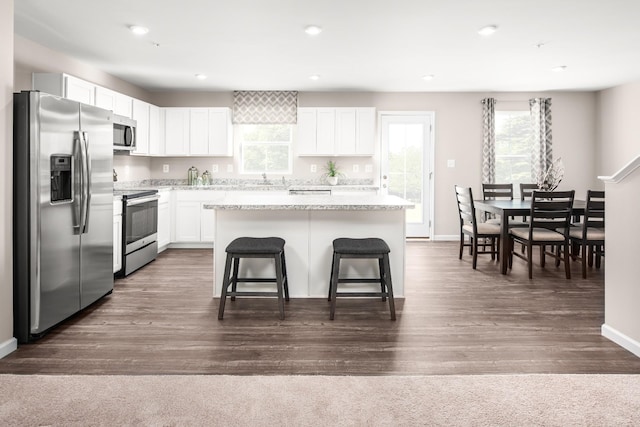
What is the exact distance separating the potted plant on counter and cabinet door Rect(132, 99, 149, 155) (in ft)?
8.84

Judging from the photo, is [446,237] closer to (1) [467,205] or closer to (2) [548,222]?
(1) [467,205]

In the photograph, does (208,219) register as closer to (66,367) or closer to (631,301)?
(66,367)

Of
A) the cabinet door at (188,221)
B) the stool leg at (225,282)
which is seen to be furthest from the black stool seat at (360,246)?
the cabinet door at (188,221)

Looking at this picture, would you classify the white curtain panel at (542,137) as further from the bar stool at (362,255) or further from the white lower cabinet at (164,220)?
the white lower cabinet at (164,220)

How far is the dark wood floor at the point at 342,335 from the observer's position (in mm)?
2545

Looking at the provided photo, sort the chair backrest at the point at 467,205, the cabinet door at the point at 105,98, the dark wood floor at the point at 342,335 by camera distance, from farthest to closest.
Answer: the chair backrest at the point at 467,205
the cabinet door at the point at 105,98
the dark wood floor at the point at 342,335

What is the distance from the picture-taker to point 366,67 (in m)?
5.52

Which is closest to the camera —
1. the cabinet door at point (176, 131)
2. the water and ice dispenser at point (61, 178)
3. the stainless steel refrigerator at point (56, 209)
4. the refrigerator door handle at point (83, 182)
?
the stainless steel refrigerator at point (56, 209)

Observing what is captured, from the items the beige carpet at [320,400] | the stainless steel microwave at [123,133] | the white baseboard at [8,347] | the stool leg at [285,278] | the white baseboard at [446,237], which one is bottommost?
the beige carpet at [320,400]

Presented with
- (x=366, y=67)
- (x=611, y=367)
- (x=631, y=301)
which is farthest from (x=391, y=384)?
(x=366, y=67)

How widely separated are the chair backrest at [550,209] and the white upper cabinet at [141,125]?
Result: 15.9 ft

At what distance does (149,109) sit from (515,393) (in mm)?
5861

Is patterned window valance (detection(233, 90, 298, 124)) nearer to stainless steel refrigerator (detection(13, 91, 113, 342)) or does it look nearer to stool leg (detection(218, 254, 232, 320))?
stainless steel refrigerator (detection(13, 91, 113, 342))

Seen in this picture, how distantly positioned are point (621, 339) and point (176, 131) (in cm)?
606
